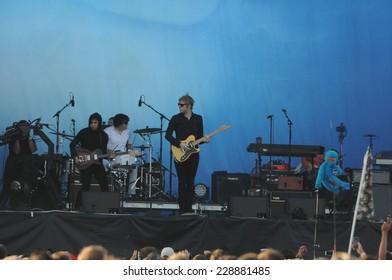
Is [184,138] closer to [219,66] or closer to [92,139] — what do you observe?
[92,139]

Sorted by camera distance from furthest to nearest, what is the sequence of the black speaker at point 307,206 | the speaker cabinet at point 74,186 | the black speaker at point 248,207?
1. the speaker cabinet at point 74,186
2. the black speaker at point 307,206
3. the black speaker at point 248,207

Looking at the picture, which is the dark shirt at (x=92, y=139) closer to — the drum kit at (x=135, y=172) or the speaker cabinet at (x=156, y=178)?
the drum kit at (x=135, y=172)

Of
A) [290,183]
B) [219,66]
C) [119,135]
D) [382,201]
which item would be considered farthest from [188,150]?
[219,66]

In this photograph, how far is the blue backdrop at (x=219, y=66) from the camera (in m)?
16.8

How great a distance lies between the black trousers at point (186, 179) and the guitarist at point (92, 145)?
53.5 inches

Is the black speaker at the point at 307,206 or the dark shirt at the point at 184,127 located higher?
the dark shirt at the point at 184,127

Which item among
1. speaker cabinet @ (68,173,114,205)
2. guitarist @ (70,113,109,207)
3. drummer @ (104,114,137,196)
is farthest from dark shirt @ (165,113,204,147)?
speaker cabinet @ (68,173,114,205)

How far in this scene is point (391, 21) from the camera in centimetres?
1716

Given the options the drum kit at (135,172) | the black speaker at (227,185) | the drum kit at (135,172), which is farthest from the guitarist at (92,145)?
the black speaker at (227,185)

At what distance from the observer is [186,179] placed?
40.7 feet

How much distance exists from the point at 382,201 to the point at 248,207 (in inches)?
90.3

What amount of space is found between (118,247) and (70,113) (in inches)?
231

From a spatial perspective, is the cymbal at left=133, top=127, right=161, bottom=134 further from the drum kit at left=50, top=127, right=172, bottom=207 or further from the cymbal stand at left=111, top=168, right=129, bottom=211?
the cymbal stand at left=111, top=168, right=129, bottom=211
